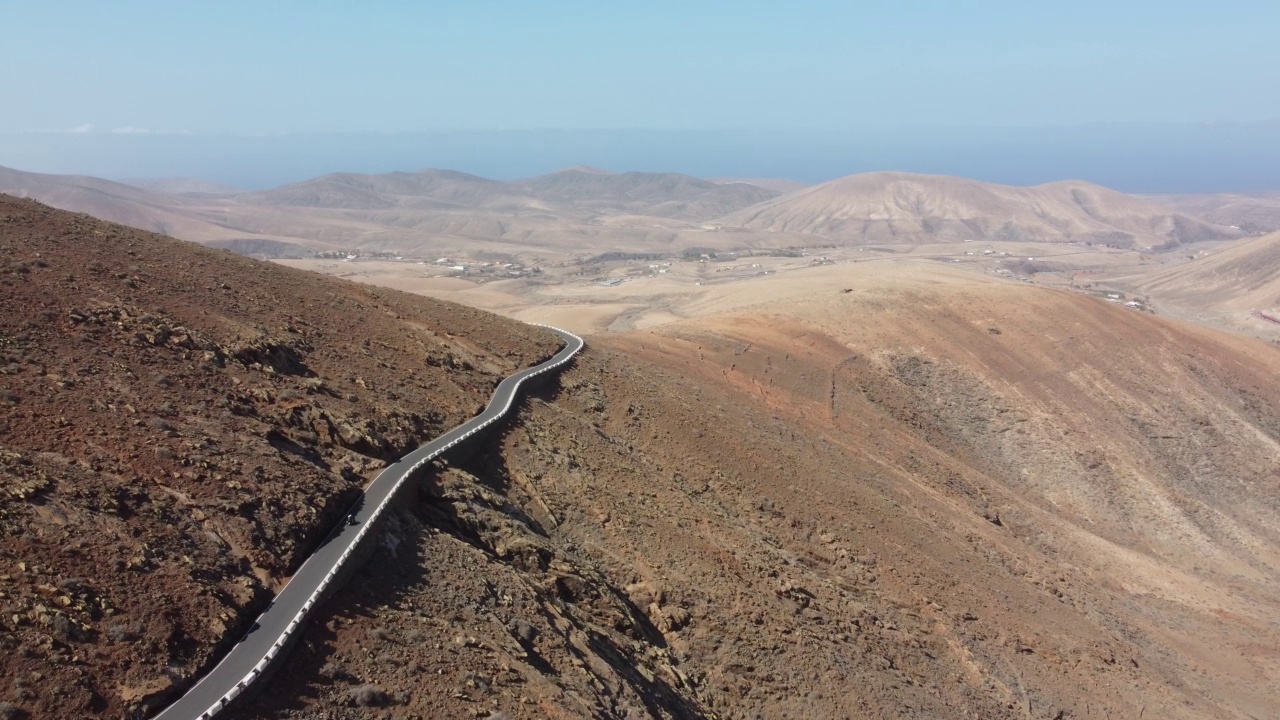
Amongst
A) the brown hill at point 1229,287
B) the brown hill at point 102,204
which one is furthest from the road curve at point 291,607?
the brown hill at point 102,204

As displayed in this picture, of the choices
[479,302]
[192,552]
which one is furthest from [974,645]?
[479,302]

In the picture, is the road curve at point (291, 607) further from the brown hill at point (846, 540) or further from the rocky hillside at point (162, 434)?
the brown hill at point (846, 540)

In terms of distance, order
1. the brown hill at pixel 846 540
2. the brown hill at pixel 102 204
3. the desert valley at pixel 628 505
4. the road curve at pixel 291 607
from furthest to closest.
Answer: the brown hill at pixel 102 204 < the brown hill at pixel 846 540 < the desert valley at pixel 628 505 < the road curve at pixel 291 607

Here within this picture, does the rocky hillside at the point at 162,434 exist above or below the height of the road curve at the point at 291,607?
above

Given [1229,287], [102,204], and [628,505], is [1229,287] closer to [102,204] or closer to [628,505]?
[628,505]

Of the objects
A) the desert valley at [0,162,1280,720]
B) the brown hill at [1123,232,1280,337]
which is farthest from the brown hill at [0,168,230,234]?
the brown hill at [1123,232,1280,337]
